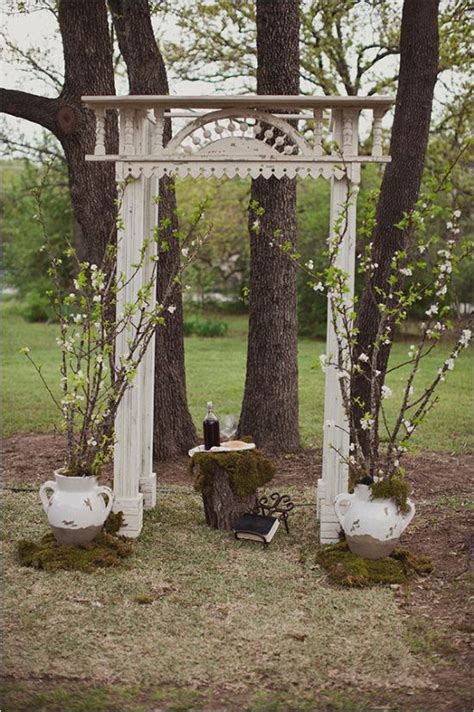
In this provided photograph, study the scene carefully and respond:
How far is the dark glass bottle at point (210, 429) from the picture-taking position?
17.4 ft

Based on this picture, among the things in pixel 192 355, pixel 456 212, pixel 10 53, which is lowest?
pixel 192 355

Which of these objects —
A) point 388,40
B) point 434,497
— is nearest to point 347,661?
point 434,497

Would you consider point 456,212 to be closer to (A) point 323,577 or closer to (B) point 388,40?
(A) point 323,577

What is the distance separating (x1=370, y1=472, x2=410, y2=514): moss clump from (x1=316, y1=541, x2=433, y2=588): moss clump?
0.90 ft

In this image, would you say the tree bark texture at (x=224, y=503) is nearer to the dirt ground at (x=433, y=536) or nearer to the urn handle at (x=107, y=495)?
the urn handle at (x=107, y=495)

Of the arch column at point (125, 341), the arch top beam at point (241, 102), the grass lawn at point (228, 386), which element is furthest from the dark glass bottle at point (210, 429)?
the arch top beam at point (241, 102)

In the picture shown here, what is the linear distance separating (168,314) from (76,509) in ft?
8.91

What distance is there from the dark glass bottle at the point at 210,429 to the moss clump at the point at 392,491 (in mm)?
1071

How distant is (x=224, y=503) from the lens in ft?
17.6

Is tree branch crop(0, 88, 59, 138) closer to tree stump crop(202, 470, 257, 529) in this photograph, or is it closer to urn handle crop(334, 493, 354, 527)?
tree stump crop(202, 470, 257, 529)

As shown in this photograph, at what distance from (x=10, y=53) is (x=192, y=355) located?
5.41 m

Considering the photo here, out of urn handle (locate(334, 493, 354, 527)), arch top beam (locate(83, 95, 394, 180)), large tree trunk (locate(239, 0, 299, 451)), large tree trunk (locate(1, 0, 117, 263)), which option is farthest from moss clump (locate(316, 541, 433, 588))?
large tree trunk (locate(1, 0, 117, 263))

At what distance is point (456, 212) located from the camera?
15.0ft

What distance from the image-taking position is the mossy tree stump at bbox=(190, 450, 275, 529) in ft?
17.2
